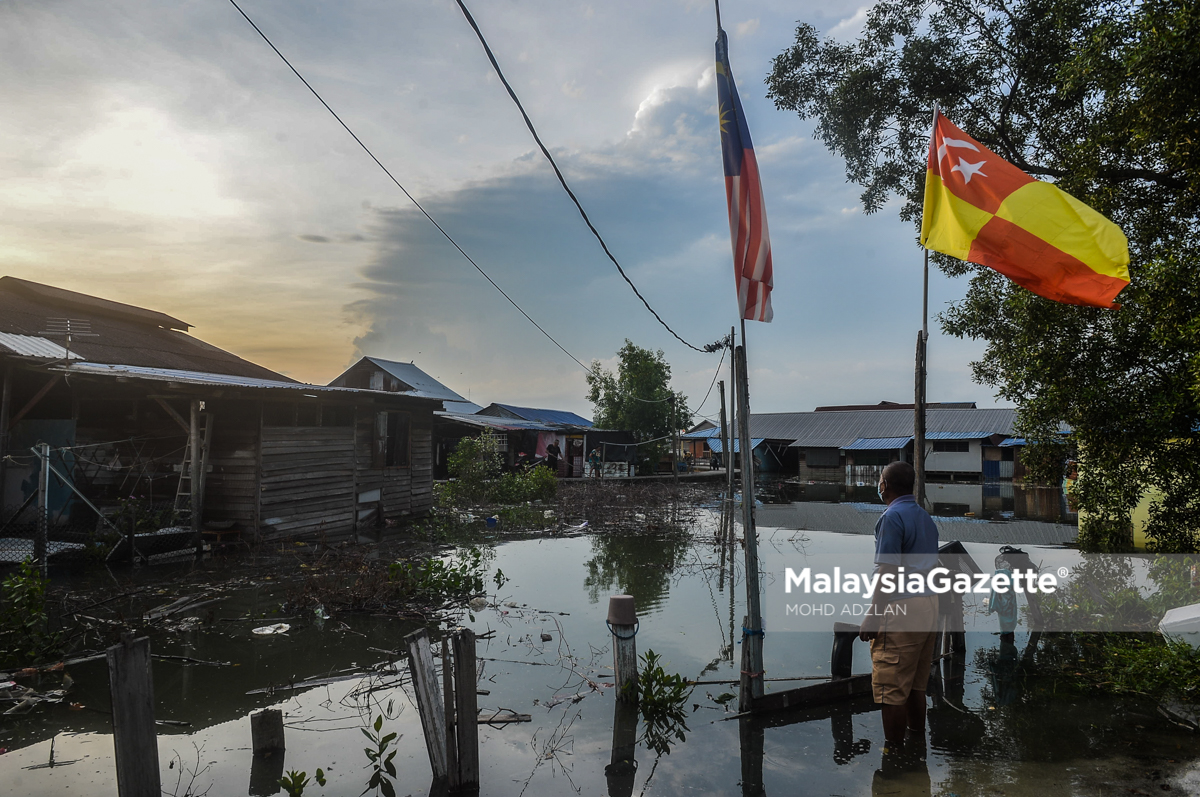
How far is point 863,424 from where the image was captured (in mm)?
46906

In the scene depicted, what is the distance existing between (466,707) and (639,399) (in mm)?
42095

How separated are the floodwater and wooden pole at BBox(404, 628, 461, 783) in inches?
18.4

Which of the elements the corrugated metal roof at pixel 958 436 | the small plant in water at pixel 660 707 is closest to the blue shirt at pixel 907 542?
the small plant in water at pixel 660 707

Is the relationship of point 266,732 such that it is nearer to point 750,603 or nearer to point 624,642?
point 624,642

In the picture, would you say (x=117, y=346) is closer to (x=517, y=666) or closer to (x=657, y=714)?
(x=517, y=666)

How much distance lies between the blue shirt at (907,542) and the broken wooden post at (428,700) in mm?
3080

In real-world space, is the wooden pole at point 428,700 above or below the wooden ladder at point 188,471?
below

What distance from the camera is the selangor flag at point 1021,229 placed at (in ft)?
17.9

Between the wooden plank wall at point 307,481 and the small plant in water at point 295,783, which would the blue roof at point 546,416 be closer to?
the wooden plank wall at point 307,481

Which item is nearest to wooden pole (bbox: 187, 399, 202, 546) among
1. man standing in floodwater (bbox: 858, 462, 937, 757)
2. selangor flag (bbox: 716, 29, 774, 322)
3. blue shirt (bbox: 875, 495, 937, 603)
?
selangor flag (bbox: 716, 29, 774, 322)

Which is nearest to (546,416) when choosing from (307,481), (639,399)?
(639,399)

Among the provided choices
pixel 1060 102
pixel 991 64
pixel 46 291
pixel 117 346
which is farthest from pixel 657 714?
pixel 46 291

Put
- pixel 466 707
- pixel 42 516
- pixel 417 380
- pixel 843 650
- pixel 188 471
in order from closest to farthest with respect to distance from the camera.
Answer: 1. pixel 466 707
2. pixel 843 650
3. pixel 42 516
4. pixel 188 471
5. pixel 417 380

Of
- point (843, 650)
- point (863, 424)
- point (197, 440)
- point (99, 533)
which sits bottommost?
point (843, 650)
